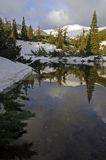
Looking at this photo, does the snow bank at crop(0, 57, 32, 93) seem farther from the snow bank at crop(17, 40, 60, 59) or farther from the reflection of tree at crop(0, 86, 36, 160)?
the snow bank at crop(17, 40, 60, 59)

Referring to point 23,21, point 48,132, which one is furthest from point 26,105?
point 23,21

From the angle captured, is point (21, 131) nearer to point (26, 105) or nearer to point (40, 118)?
point (40, 118)

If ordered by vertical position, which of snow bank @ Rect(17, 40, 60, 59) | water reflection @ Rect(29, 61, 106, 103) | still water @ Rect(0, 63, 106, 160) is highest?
snow bank @ Rect(17, 40, 60, 59)

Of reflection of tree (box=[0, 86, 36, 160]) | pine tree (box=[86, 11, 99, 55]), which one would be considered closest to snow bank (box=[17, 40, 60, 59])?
pine tree (box=[86, 11, 99, 55])

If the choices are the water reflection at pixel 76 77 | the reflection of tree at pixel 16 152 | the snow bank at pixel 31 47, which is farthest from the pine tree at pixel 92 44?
the reflection of tree at pixel 16 152

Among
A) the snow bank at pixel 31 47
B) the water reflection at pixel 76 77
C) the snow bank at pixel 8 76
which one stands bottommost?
the water reflection at pixel 76 77

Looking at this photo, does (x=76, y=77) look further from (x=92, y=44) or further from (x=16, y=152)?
(x=92, y=44)

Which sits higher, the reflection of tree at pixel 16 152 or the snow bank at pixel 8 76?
the snow bank at pixel 8 76

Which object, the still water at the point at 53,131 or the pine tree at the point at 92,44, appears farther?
the pine tree at the point at 92,44

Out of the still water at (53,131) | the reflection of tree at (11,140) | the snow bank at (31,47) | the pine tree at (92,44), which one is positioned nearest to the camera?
the reflection of tree at (11,140)

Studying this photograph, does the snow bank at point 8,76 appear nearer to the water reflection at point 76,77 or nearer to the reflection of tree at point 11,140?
the water reflection at point 76,77

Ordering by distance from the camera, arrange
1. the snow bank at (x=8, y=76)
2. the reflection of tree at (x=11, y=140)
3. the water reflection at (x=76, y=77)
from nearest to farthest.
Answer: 1. the reflection of tree at (x=11, y=140)
2. the snow bank at (x=8, y=76)
3. the water reflection at (x=76, y=77)

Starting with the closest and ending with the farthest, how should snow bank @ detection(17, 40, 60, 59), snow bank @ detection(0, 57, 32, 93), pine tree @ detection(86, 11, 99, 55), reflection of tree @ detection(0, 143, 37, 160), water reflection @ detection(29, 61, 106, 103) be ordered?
reflection of tree @ detection(0, 143, 37, 160)
snow bank @ detection(0, 57, 32, 93)
water reflection @ detection(29, 61, 106, 103)
pine tree @ detection(86, 11, 99, 55)
snow bank @ detection(17, 40, 60, 59)

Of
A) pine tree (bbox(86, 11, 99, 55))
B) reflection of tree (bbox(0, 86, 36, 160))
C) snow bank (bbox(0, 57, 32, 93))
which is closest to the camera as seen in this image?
reflection of tree (bbox(0, 86, 36, 160))
